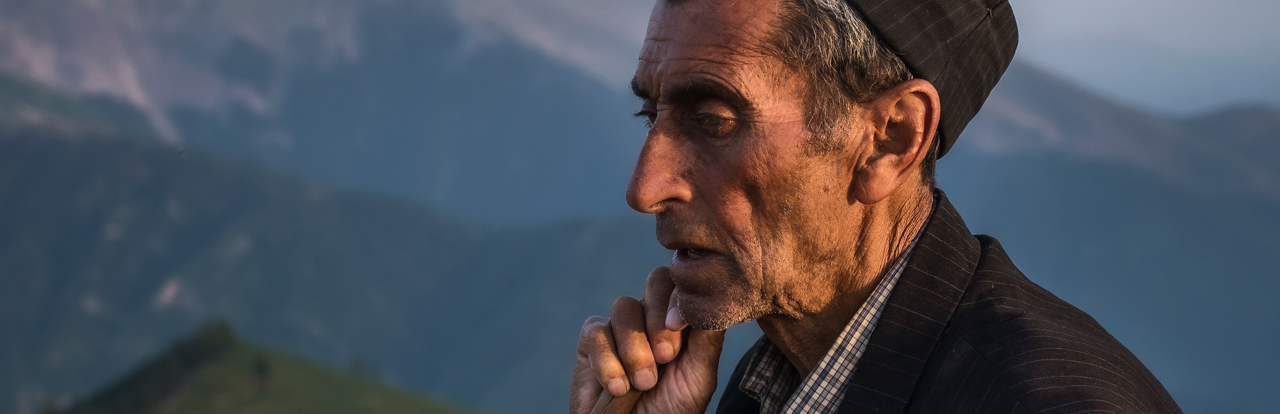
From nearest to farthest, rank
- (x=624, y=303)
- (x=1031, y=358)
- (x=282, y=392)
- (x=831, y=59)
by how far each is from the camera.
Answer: (x=1031, y=358)
(x=831, y=59)
(x=624, y=303)
(x=282, y=392)

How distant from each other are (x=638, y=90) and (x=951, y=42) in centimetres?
52

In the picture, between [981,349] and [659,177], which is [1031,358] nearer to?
[981,349]

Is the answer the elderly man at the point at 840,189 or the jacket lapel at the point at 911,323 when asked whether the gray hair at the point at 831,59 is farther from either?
the jacket lapel at the point at 911,323

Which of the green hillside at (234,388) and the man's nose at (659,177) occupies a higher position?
the green hillside at (234,388)

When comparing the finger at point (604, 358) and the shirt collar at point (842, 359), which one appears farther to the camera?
the finger at point (604, 358)

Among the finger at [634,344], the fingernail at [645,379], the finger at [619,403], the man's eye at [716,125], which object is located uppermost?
the man's eye at [716,125]

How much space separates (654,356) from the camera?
173 centimetres

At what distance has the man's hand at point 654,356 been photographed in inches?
66.5

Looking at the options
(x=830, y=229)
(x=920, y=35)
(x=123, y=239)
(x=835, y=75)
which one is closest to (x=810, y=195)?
(x=830, y=229)

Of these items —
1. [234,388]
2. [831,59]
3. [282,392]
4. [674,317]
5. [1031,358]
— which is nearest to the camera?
[1031,358]

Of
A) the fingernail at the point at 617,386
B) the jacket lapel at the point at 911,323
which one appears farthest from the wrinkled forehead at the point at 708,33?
the fingernail at the point at 617,386

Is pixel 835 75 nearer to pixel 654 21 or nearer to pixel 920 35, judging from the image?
pixel 920 35

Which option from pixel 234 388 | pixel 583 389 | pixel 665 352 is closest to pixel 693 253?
pixel 665 352

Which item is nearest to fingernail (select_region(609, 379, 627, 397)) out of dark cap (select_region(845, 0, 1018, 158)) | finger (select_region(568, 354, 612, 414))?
finger (select_region(568, 354, 612, 414))
